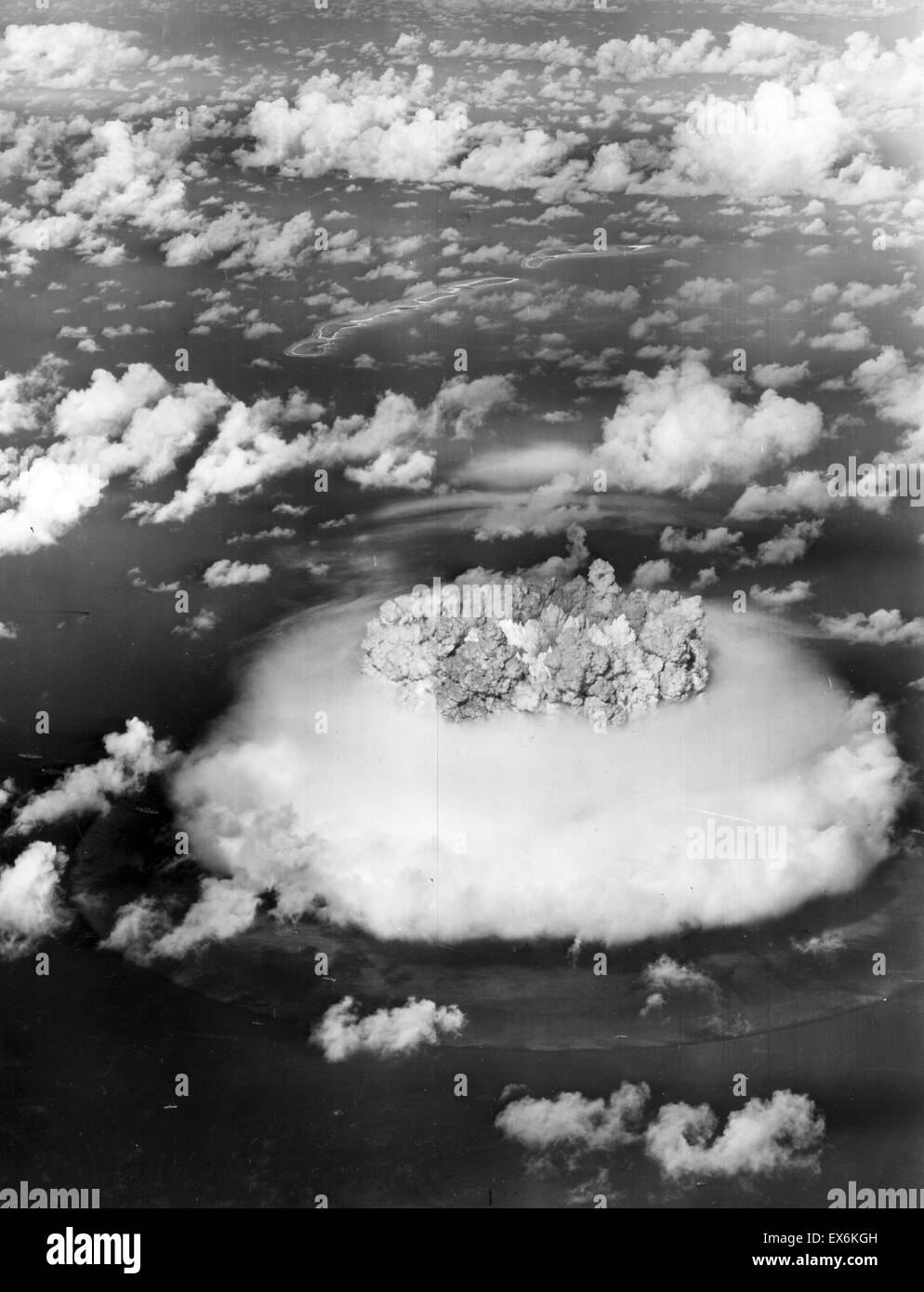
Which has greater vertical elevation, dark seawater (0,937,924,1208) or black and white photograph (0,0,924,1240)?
black and white photograph (0,0,924,1240)

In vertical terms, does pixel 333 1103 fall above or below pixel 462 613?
below

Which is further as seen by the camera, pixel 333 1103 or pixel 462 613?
pixel 462 613

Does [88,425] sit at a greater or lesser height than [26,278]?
lesser

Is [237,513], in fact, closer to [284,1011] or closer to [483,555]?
[483,555]
